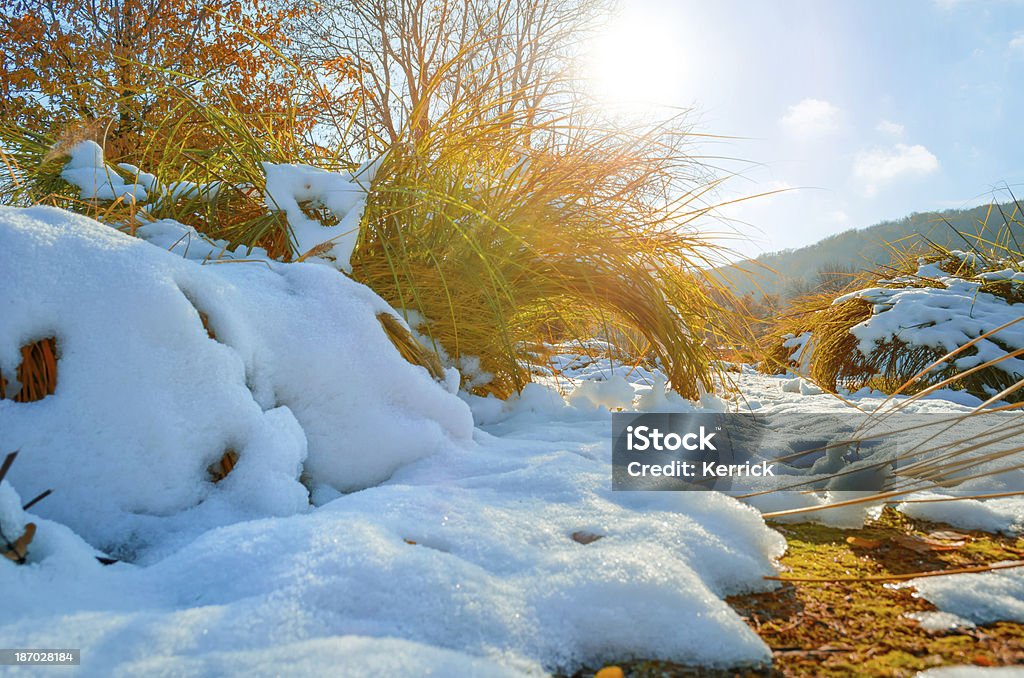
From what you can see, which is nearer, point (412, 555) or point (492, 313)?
point (412, 555)

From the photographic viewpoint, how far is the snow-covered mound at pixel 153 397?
739mm

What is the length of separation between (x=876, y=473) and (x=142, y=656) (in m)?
1.14

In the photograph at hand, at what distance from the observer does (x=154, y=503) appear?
2.51 ft

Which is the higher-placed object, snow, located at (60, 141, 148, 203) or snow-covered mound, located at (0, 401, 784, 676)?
snow, located at (60, 141, 148, 203)

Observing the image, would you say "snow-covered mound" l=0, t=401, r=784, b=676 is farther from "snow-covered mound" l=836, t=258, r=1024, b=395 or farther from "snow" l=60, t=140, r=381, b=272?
"snow-covered mound" l=836, t=258, r=1024, b=395

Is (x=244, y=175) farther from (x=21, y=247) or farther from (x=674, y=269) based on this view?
(x=674, y=269)

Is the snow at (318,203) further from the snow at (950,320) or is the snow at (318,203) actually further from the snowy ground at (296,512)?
the snow at (950,320)

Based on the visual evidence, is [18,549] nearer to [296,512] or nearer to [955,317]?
[296,512]

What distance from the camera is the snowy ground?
51 centimetres

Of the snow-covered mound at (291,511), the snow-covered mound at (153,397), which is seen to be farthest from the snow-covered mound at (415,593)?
the snow-covered mound at (153,397)

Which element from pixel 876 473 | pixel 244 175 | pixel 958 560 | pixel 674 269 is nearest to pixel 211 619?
pixel 958 560

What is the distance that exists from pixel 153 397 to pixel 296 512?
0.25 metres

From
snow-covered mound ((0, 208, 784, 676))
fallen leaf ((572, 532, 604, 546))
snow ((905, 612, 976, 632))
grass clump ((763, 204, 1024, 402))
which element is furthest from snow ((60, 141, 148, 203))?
grass clump ((763, 204, 1024, 402))

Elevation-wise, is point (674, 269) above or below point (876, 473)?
above
